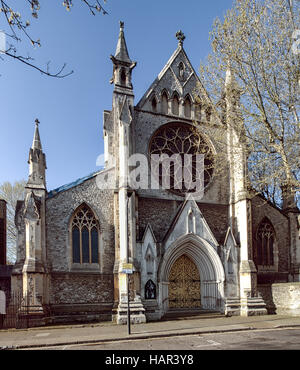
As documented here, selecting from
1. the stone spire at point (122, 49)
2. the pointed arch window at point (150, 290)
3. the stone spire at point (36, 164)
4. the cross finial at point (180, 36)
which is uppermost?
the cross finial at point (180, 36)

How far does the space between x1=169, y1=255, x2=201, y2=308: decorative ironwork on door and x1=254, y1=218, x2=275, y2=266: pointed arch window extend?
4.15 meters

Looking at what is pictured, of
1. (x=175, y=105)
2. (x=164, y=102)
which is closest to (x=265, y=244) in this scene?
(x=175, y=105)

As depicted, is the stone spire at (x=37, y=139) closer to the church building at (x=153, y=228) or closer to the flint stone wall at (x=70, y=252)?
the church building at (x=153, y=228)

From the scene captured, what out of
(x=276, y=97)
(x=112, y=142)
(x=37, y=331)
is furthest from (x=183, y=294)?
(x=276, y=97)

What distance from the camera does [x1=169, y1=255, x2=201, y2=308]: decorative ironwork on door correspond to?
17969mm

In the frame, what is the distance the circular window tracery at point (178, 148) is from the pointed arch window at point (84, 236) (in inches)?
168

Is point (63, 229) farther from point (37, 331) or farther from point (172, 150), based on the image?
point (172, 150)

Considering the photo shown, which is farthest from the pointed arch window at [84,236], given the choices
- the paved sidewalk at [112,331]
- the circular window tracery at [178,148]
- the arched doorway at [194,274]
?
the circular window tracery at [178,148]

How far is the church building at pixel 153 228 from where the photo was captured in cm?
1608

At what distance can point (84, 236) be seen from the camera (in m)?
17.4

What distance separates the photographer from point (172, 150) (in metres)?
19.9

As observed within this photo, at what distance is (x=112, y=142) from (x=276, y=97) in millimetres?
9629

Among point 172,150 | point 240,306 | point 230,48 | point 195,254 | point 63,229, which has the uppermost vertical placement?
point 230,48
